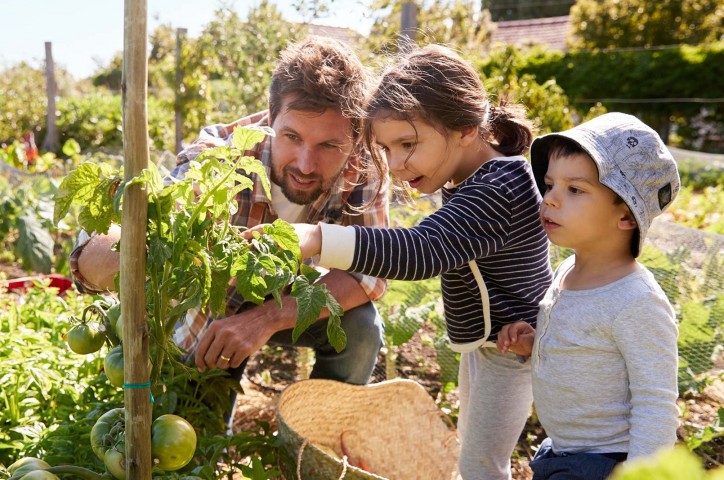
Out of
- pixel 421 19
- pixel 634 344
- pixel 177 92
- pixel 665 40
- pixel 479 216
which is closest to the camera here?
pixel 634 344

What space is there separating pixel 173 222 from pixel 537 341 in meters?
0.86

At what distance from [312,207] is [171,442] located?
3.59 ft

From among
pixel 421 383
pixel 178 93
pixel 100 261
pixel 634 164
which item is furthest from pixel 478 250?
pixel 178 93

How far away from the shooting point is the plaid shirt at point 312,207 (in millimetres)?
2096

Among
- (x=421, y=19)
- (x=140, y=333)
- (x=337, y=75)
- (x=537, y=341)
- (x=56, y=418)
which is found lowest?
(x=56, y=418)

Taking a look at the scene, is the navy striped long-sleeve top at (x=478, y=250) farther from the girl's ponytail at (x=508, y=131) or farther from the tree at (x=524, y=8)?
the tree at (x=524, y=8)

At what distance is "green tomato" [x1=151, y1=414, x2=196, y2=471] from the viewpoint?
1146mm

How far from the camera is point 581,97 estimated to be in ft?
45.9

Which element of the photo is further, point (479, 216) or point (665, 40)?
point (665, 40)

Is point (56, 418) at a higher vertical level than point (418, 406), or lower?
higher

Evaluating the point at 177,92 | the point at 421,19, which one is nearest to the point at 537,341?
the point at 421,19

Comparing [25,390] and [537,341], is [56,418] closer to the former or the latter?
[25,390]

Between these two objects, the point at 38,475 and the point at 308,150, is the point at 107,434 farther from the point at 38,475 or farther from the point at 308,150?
the point at 308,150

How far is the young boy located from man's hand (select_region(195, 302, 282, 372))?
69 centimetres
